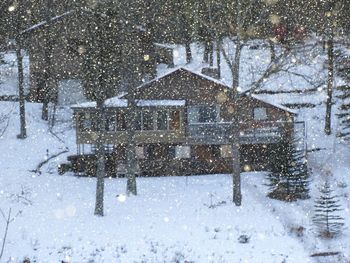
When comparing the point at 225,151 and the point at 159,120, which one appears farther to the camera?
the point at 159,120

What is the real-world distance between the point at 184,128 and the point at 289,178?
11.1 m

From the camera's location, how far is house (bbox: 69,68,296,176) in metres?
36.1

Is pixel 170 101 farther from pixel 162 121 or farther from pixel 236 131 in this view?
pixel 236 131

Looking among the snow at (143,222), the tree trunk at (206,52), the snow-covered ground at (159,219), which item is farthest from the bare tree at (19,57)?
the tree trunk at (206,52)

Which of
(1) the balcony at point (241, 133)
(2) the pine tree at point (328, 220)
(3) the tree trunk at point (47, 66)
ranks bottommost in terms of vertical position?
(2) the pine tree at point (328, 220)

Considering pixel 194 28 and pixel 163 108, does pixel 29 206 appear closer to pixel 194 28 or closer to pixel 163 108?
pixel 163 108

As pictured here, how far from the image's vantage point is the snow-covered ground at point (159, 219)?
19688mm

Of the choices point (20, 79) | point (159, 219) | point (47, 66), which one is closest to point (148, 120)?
point (20, 79)

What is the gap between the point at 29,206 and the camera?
990 inches

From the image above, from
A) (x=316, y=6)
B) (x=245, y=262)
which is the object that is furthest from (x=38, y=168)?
(x=316, y=6)

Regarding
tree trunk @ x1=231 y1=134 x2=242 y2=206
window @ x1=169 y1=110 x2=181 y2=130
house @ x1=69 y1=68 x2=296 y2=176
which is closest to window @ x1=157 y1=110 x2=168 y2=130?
house @ x1=69 y1=68 x2=296 y2=176

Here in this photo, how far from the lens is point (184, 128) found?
37469mm

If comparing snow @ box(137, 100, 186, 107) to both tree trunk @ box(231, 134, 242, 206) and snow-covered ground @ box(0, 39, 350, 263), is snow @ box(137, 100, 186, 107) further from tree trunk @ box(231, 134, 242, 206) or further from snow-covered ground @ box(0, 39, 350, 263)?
tree trunk @ box(231, 134, 242, 206)

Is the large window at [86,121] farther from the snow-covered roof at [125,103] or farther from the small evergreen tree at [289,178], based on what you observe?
the small evergreen tree at [289,178]
